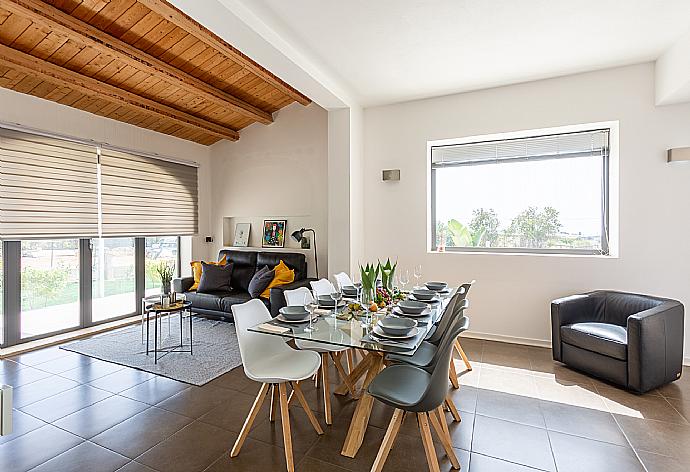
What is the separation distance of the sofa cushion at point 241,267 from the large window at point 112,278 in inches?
56.6

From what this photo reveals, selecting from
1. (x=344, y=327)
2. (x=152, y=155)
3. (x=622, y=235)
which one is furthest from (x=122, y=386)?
(x=622, y=235)

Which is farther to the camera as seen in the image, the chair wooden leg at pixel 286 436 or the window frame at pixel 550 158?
the window frame at pixel 550 158

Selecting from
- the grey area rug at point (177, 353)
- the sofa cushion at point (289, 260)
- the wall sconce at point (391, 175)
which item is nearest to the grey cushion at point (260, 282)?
the sofa cushion at point (289, 260)

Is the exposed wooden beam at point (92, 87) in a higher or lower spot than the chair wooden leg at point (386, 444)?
higher

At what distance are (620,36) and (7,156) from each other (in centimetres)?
617

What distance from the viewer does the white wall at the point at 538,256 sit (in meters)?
3.63

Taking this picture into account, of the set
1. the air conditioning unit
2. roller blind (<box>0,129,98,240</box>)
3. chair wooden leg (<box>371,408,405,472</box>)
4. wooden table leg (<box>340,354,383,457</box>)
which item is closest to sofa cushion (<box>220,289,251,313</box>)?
roller blind (<box>0,129,98,240</box>)

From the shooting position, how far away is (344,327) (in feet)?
7.82

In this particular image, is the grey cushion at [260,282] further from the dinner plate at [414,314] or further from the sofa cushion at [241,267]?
the dinner plate at [414,314]

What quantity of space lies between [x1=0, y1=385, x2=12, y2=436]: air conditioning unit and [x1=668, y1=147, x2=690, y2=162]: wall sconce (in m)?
5.11

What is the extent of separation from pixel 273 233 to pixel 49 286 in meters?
3.01

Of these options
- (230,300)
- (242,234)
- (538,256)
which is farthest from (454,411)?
(242,234)

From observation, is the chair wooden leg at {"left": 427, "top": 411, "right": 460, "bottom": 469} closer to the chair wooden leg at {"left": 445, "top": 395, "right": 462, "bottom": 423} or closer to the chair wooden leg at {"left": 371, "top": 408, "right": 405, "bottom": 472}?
the chair wooden leg at {"left": 371, "top": 408, "right": 405, "bottom": 472}

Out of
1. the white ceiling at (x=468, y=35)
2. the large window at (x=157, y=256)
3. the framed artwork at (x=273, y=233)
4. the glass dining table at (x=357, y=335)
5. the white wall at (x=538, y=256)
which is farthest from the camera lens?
the framed artwork at (x=273, y=233)
